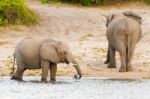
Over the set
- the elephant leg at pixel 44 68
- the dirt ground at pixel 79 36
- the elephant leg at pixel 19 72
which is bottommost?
the dirt ground at pixel 79 36

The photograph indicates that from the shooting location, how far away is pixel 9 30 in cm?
3062

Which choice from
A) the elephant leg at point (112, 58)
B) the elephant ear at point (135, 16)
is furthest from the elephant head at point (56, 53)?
the elephant ear at point (135, 16)

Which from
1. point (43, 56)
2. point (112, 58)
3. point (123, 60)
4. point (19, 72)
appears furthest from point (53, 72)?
point (112, 58)

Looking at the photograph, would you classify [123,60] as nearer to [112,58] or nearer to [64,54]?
[112,58]

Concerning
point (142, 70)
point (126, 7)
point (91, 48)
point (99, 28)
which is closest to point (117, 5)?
point (126, 7)

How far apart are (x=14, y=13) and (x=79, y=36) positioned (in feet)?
10.7

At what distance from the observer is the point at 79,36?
99.9 ft

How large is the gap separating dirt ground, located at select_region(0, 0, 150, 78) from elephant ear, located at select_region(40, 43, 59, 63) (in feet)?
8.51

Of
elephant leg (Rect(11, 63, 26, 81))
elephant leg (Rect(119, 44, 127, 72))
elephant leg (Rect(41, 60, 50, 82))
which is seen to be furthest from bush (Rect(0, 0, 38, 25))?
elephant leg (Rect(41, 60, 50, 82))

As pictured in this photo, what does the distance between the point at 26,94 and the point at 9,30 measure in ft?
47.2

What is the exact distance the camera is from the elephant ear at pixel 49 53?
722 inches

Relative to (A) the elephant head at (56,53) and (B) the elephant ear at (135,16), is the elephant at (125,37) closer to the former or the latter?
(B) the elephant ear at (135,16)

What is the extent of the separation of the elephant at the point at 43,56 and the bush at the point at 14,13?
12773 millimetres

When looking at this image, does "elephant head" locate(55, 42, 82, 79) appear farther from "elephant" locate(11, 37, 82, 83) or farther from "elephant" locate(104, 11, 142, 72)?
"elephant" locate(104, 11, 142, 72)
